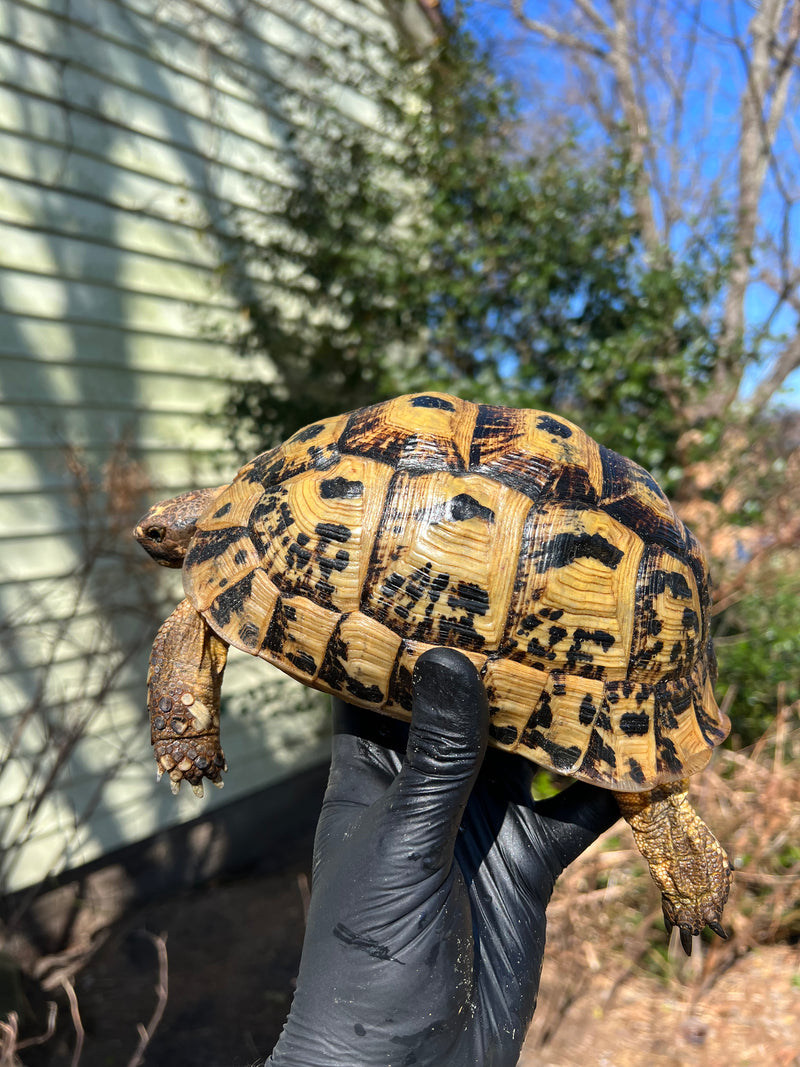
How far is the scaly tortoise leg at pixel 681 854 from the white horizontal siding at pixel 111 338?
10.9ft

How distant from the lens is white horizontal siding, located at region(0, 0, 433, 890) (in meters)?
4.21

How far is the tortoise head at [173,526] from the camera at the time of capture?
8.13 feet

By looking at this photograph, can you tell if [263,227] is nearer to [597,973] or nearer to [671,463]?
[671,463]

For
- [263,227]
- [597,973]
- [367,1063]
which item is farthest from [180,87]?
[597,973]

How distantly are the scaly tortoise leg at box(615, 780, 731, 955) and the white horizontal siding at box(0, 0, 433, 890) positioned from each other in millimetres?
3324

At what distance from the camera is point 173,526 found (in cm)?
248

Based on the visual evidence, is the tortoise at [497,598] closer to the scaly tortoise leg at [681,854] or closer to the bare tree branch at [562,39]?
the scaly tortoise leg at [681,854]

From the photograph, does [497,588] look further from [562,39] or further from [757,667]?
[562,39]

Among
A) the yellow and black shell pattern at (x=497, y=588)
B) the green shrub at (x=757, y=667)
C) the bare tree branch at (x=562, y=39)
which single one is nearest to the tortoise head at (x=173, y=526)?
the yellow and black shell pattern at (x=497, y=588)

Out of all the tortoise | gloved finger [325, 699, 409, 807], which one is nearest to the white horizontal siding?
gloved finger [325, 699, 409, 807]

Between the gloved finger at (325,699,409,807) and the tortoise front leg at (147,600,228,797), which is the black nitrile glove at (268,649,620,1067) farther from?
the tortoise front leg at (147,600,228,797)

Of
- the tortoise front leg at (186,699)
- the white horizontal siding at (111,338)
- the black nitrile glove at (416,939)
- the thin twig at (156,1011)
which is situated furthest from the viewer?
the white horizontal siding at (111,338)

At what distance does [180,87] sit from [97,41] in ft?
2.05

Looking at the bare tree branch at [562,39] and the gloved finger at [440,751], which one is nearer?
the gloved finger at [440,751]
